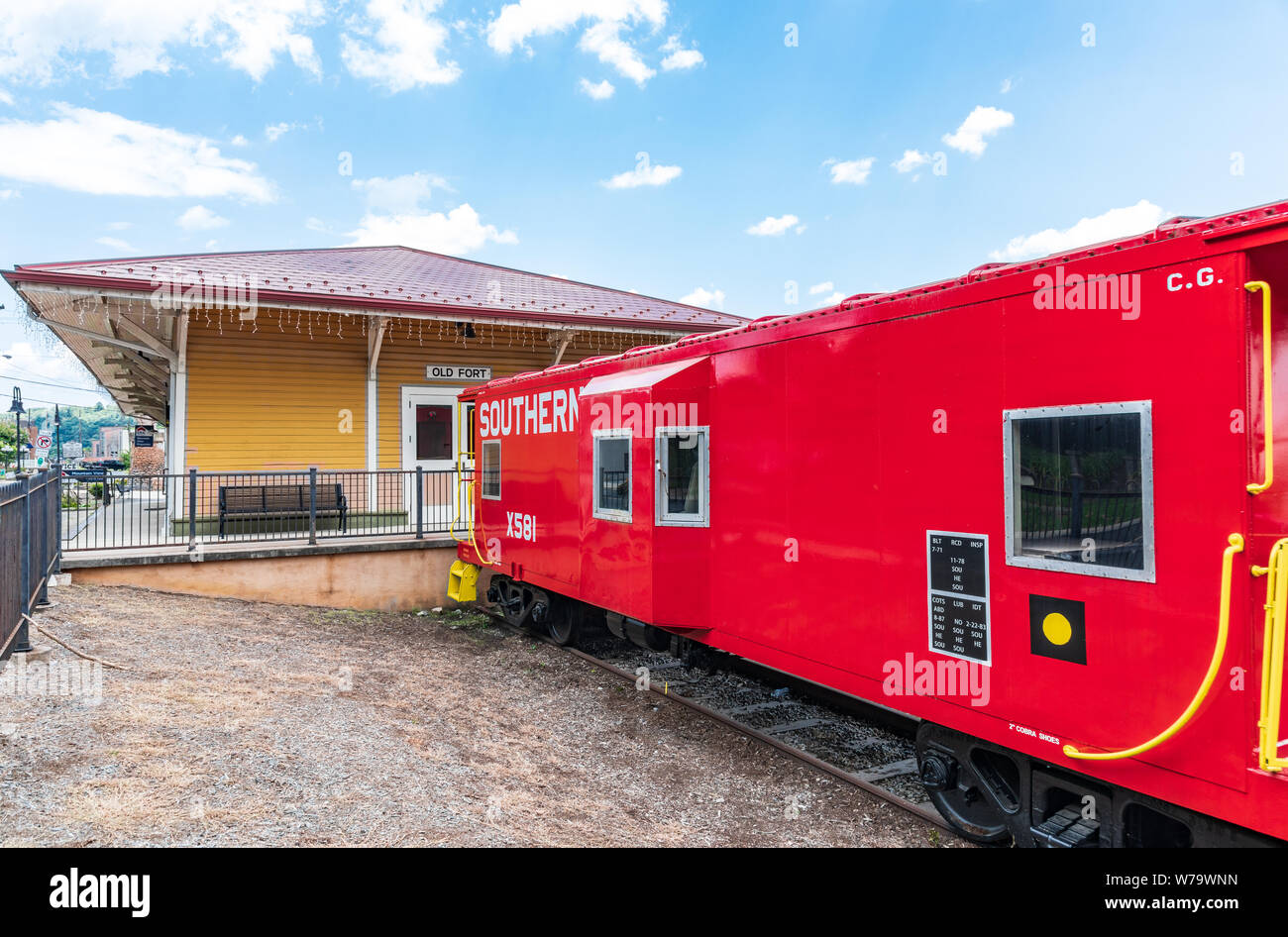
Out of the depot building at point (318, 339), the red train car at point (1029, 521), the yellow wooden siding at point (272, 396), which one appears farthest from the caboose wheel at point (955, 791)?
the yellow wooden siding at point (272, 396)

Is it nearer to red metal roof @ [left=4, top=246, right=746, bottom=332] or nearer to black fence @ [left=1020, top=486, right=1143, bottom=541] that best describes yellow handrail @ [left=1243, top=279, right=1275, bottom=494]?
black fence @ [left=1020, top=486, right=1143, bottom=541]

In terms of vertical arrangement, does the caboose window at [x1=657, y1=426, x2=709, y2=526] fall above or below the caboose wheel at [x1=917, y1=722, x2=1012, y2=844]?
above

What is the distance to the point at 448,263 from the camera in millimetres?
19359

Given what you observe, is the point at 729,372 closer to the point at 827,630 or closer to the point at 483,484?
the point at 827,630

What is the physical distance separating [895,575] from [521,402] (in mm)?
5875

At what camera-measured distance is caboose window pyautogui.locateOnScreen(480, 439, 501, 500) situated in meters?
10.3

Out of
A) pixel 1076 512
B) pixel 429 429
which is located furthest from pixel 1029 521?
pixel 429 429

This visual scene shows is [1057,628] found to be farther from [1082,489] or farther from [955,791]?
[955,791]

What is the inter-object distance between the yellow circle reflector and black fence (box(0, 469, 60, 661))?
685cm

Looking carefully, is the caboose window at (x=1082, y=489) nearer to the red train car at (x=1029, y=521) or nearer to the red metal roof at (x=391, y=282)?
the red train car at (x=1029, y=521)

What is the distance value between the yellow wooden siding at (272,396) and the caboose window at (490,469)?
4.92 metres

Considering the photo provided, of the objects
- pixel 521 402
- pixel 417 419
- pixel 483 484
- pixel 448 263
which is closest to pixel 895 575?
pixel 521 402

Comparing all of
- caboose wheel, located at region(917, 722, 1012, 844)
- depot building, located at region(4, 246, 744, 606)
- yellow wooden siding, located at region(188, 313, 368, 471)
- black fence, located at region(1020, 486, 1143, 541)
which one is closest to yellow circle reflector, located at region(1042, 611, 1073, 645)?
black fence, located at region(1020, 486, 1143, 541)
